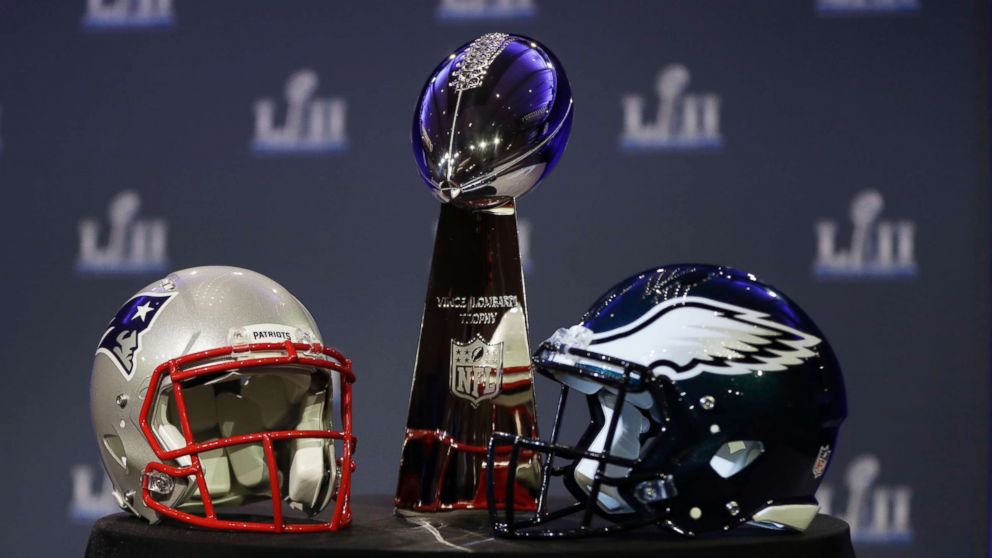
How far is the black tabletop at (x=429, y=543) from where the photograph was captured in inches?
48.6

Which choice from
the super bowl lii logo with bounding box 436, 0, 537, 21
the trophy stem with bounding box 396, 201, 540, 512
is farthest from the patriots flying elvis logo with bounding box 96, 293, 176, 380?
the super bowl lii logo with bounding box 436, 0, 537, 21

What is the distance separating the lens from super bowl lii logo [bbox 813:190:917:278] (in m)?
2.77

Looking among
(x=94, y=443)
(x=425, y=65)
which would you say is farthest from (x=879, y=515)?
(x=94, y=443)

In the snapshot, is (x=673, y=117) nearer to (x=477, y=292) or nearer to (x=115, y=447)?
(x=477, y=292)

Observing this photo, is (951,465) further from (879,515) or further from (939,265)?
(939,265)

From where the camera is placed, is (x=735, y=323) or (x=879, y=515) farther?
(x=879, y=515)

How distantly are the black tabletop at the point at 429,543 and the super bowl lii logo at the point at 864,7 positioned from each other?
1.71 metres

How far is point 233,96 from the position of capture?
290cm

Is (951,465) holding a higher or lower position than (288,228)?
lower

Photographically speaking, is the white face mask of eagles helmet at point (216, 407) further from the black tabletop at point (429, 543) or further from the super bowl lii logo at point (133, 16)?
the super bowl lii logo at point (133, 16)

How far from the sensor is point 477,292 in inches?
64.1

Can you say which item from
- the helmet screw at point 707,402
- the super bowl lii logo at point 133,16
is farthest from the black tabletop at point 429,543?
the super bowl lii logo at point 133,16

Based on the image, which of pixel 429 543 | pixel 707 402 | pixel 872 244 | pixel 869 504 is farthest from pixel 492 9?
pixel 429 543

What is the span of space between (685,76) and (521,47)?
130cm
